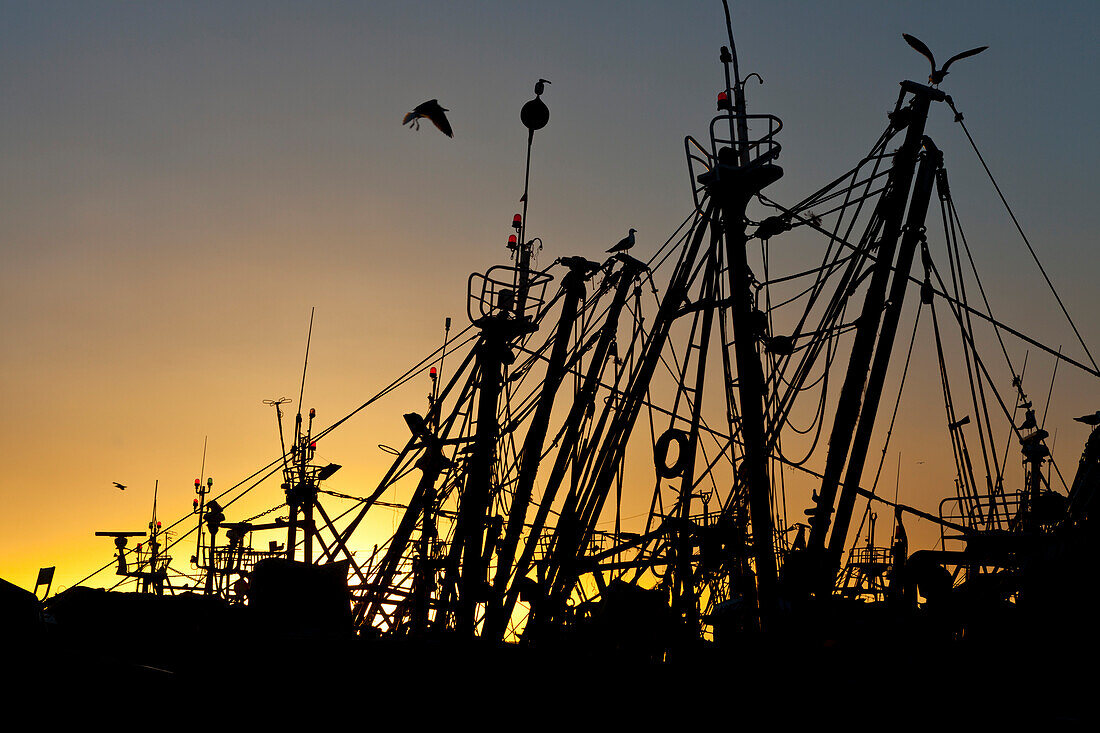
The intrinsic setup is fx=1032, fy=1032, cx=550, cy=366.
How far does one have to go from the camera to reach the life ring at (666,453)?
68.6ft

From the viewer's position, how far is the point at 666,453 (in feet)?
69.3

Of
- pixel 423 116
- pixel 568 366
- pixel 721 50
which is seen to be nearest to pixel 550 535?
pixel 568 366

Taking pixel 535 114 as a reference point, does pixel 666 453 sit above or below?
below

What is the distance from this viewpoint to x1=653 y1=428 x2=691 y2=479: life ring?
20.9 m

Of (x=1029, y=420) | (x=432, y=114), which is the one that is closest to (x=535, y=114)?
(x=432, y=114)

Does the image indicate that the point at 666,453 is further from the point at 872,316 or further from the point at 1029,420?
the point at 1029,420

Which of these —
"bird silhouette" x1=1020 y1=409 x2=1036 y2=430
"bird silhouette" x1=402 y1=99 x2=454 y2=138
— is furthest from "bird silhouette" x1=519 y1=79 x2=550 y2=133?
"bird silhouette" x1=1020 y1=409 x2=1036 y2=430

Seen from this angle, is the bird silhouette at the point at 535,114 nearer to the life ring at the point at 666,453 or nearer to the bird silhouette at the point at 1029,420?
the life ring at the point at 666,453

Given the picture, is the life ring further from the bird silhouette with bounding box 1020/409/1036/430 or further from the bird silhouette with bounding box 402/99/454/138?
the bird silhouette with bounding box 1020/409/1036/430

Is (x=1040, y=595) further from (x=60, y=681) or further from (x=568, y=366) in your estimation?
(x=60, y=681)

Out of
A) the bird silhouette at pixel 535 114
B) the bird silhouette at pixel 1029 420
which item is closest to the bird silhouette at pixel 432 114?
the bird silhouette at pixel 535 114

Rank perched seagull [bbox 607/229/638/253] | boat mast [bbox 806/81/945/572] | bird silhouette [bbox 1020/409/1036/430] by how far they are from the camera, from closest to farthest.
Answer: boat mast [bbox 806/81/945/572] < perched seagull [bbox 607/229/638/253] < bird silhouette [bbox 1020/409/1036/430]

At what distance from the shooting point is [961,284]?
21219mm

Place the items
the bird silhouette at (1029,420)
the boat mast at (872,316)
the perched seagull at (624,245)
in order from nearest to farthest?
the boat mast at (872,316), the perched seagull at (624,245), the bird silhouette at (1029,420)
